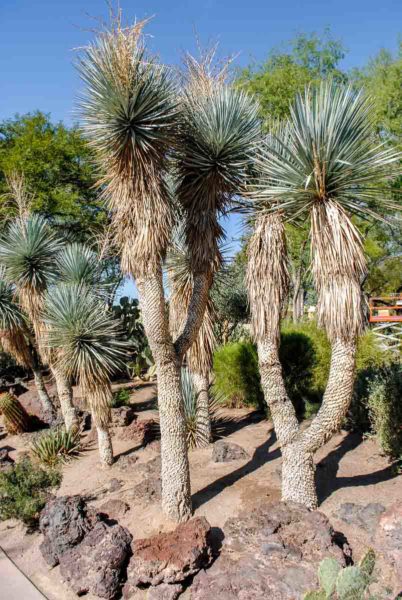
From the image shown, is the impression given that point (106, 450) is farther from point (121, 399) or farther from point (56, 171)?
→ point (56, 171)

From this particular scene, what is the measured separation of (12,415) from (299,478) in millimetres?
8196

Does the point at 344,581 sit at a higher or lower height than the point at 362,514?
higher

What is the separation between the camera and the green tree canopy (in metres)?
18.9

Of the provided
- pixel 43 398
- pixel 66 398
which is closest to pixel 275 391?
pixel 66 398

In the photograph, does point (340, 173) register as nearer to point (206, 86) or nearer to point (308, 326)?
point (206, 86)

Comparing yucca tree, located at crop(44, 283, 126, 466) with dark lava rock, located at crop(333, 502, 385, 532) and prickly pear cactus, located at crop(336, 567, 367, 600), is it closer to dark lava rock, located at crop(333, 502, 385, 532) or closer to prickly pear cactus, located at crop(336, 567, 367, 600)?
dark lava rock, located at crop(333, 502, 385, 532)

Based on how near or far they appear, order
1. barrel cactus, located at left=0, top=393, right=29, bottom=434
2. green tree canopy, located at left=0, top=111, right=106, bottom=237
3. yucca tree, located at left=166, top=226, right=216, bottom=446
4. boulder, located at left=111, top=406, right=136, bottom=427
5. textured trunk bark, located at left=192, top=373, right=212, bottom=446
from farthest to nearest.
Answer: green tree canopy, located at left=0, top=111, right=106, bottom=237 → barrel cactus, located at left=0, top=393, right=29, bottom=434 → boulder, located at left=111, top=406, right=136, bottom=427 → textured trunk bark, located at left=192, top=373, right=212, bottom=446 → yucca tree, located at left=166, top=226, right=216, bottom=446

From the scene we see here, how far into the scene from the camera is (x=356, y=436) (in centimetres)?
966

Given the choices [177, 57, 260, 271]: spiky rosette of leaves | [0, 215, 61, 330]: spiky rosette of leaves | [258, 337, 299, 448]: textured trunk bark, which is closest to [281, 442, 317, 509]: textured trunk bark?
[258, 337, 299, 448]: textured trunk bark

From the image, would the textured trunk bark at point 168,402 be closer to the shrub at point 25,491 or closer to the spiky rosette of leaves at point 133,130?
the spiky rosette of leaves at point 133,130

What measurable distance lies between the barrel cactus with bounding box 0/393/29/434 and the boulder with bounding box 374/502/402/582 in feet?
30.2

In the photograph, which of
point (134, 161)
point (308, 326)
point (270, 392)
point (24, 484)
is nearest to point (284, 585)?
point (270, 392)

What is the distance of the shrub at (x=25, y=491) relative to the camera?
25.3 feet

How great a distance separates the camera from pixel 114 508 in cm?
761
